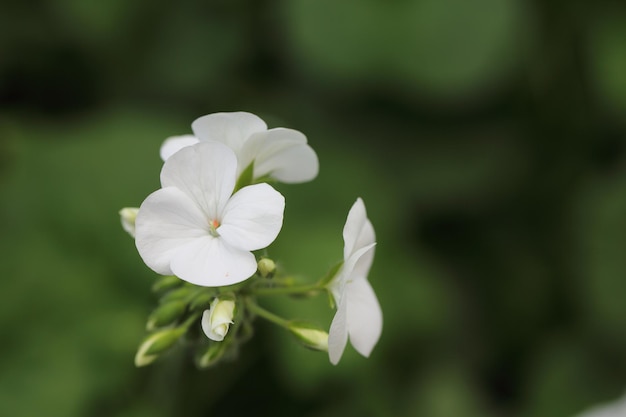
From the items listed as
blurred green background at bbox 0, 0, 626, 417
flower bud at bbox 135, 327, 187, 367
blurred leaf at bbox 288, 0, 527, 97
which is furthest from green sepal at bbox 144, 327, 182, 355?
blurred leaf at bbox 288, 0, 527, 97

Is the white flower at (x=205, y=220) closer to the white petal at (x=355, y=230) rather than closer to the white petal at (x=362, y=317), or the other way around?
the white petal at (x=355, y=230)

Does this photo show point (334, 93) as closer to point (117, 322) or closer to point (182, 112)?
point (182, 112)

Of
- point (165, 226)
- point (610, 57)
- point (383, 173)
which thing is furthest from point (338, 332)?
point (610, 57)

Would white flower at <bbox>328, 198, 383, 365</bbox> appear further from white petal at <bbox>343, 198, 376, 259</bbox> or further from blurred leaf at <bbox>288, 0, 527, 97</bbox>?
blurred leaf at <bbox>288, 0, 527, 97</bbox>

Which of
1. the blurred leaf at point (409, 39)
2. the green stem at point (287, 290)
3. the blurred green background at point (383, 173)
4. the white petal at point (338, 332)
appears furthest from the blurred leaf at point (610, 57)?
the white petal at point (338, 332)

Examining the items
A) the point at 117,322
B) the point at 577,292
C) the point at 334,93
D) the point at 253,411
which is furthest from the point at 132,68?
the point at 577,292

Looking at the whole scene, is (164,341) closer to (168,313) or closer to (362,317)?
(168,313)

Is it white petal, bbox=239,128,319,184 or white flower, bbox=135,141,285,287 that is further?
white petal, bbox=239,128,319,184
